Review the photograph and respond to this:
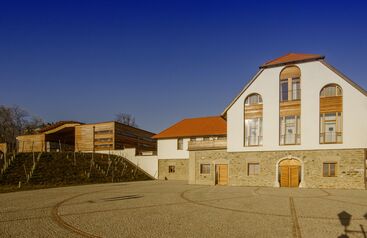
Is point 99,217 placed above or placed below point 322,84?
below

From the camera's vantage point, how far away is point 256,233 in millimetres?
10094

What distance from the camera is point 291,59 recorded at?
26.9 meters

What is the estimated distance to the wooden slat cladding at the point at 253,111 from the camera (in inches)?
1096

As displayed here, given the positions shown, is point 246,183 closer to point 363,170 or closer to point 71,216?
point 363,170

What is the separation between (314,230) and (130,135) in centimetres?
3996

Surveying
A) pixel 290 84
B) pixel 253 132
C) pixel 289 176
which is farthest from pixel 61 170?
pixel 290 84

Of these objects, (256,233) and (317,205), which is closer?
(256,233)

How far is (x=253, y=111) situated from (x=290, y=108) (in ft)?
10.8

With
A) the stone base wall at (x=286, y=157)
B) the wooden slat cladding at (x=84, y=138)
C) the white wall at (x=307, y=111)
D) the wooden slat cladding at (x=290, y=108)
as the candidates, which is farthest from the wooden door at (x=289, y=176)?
the wooden slat cladding at (x=84, y=138)

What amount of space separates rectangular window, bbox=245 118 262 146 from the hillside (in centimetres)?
1616

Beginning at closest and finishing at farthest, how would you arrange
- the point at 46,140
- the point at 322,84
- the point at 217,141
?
1. the point at 322,84
2. the point at 217,141
3. the point at 46,140

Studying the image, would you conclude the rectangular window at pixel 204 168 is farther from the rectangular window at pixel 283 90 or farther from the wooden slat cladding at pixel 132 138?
the wooden slat cladding at pixel 132 138

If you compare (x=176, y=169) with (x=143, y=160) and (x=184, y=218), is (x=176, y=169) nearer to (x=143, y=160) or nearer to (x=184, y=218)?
(x=143, y=160)

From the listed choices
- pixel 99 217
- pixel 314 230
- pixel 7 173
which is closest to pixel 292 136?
pixel 314 230
